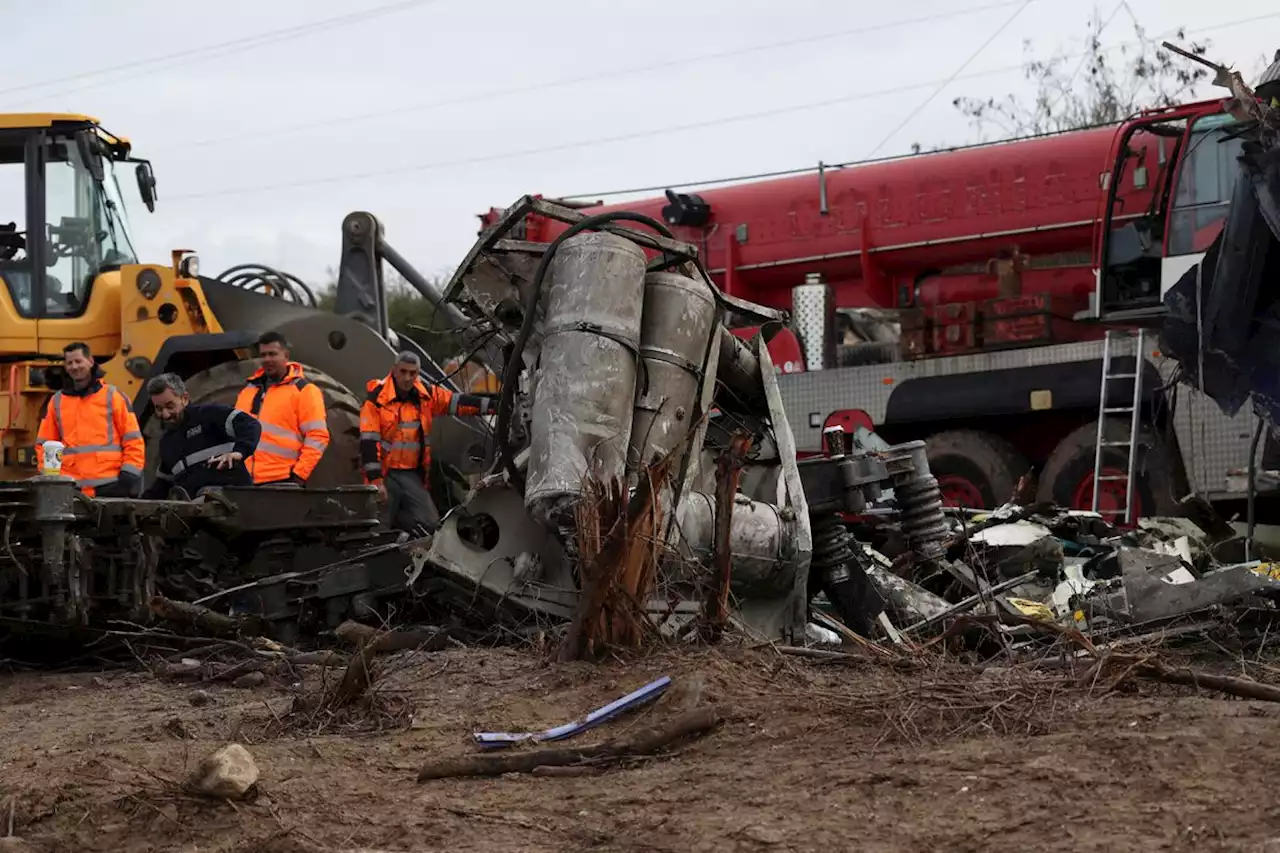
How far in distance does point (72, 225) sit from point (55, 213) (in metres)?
0.15

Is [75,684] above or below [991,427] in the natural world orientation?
below

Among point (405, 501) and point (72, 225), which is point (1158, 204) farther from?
point (72, 225)

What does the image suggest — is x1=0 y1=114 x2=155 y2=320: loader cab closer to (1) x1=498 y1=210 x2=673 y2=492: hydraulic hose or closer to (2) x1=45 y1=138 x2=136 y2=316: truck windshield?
(2) x1=45 y1=138 x2=136 y2=316: truck windshield

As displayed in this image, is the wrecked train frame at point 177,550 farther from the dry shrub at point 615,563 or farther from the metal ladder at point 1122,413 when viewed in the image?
the metal ladder at point 1122,413

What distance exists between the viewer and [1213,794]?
12.3ft

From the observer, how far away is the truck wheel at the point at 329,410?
10984 mm

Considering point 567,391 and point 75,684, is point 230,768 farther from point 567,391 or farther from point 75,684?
point 75,684

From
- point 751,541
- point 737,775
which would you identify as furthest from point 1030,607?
point 737,775

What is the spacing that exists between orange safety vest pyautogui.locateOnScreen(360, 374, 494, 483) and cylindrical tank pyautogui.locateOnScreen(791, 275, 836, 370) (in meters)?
4.78

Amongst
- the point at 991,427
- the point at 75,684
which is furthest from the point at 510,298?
the point at 991,427

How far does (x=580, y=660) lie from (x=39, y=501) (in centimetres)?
275

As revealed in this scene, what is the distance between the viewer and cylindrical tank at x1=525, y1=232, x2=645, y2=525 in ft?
21.2

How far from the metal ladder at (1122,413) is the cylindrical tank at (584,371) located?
6.42m

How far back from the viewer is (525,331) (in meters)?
6.94
